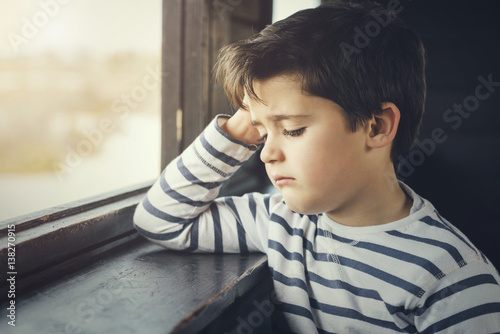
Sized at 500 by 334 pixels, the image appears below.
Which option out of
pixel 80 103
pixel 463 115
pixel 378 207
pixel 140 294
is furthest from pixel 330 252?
pixel 80 103

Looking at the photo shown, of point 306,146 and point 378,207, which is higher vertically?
point 306,146

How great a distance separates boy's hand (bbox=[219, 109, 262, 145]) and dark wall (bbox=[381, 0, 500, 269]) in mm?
564

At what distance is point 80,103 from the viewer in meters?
1.50

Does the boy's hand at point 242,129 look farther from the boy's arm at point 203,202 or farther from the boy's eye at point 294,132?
the boy's eye at point 294,132

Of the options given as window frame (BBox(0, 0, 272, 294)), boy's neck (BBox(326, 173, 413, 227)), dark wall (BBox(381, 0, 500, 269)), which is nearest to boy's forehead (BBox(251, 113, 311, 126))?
boy's neck (BBox(326, 173, 413, 227))

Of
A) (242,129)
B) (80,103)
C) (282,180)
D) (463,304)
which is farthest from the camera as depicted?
(80,103)

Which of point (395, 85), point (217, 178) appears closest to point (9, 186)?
point (217, 178)

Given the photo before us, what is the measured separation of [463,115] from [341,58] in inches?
25.4

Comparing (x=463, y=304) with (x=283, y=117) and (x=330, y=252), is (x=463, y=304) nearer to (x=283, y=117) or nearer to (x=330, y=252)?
(x=330, y=252)

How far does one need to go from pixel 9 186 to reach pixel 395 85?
1066 mm

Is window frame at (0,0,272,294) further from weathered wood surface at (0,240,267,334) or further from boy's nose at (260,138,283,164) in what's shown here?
boy's nose at (260,138,283,164)

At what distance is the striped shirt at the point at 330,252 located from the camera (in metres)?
0.83

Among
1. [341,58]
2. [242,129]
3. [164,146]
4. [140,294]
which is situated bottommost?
[140,294]

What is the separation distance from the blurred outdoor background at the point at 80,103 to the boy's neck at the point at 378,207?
0.70 m
